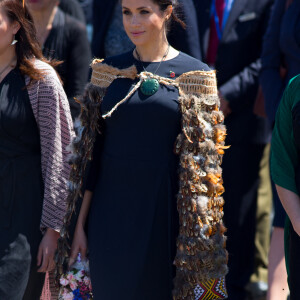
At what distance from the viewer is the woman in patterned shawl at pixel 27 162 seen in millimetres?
3920

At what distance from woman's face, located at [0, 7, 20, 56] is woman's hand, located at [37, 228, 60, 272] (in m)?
1.03

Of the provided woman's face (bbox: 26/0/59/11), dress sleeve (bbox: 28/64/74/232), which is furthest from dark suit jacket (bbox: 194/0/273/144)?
dress sleeve (bbox: 28/64/74/232)

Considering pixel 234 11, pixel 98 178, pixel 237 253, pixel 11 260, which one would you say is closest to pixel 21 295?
pixel 11 260

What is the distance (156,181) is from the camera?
379cm

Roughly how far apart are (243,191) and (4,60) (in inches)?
92.5

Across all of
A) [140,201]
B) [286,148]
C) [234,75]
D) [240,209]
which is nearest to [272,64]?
[234,75]

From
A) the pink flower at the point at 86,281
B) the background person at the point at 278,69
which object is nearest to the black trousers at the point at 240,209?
the background person at the point at 278,69

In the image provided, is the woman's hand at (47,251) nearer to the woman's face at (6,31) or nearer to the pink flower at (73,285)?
the pink flower at (73,285)

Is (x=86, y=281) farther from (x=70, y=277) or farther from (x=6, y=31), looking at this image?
(x=6, y=31)

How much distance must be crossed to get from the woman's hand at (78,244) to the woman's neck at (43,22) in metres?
2.04

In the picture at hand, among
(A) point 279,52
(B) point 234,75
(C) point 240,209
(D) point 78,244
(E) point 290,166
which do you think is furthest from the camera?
(C) point 240,209

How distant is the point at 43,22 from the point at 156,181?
2.28 metres

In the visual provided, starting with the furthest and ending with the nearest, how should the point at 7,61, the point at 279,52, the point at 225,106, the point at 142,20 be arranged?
the point at 225,106 → the point at 279,52 → the point at 7,61 → the point at 142,20

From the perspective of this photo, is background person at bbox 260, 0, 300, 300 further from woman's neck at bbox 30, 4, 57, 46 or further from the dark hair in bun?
woman's neck at bbox 30, 4, 57, 46
